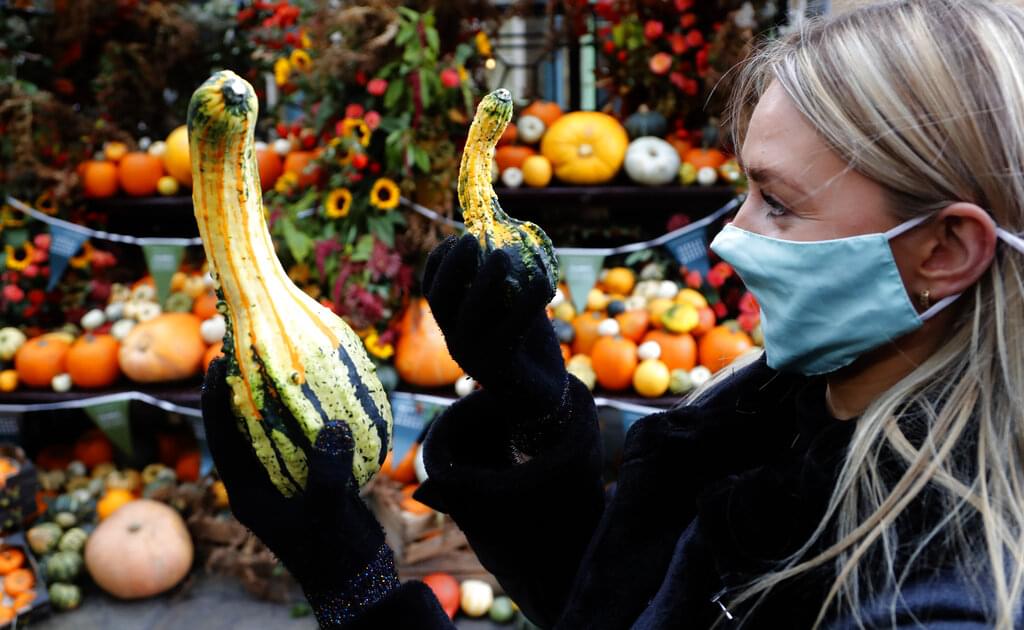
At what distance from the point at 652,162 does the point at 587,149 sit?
0.29 metres

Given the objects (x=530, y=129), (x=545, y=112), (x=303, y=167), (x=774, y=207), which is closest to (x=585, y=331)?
(x=530, y=129)

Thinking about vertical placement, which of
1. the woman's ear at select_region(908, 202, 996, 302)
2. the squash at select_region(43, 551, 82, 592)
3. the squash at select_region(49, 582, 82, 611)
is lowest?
the squash at select_region(49, 582, 82, 611)

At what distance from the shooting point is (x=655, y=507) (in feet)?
3.74

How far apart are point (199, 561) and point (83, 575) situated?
463mm

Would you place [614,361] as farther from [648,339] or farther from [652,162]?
[652,162]

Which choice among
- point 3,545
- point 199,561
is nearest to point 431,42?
point 199,561

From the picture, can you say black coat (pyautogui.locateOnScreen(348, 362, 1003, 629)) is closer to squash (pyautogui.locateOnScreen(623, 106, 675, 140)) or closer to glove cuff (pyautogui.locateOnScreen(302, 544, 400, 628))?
glove cuff (pyautogui.locateOnScreen(302, 544, 400, 628))

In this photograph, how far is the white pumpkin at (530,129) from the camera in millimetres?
3760

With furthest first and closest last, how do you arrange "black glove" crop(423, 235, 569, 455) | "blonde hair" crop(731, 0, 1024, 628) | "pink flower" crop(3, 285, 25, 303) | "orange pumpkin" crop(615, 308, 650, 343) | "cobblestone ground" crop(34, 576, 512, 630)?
1. "pink flower" crop(3, 285, 25, 303)
2. "orange pumpkin" crop(615, 308, 650, 343)
3. "cobblestone ground" crop(34, 576, 512, 630)
4. "black glove" crop(423, 235, 569, 455)
5. "blonde hair" crop(731, 0, 1024, 628)

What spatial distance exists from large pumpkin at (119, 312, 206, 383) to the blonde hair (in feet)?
10.3

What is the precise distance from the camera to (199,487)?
12.0 ft

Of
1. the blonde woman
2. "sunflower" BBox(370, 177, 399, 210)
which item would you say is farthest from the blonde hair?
"sunflower" BBox(370, 177, 399, 210)

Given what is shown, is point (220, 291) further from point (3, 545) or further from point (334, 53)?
point (3, 545)

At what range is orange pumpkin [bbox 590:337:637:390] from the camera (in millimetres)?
3371
